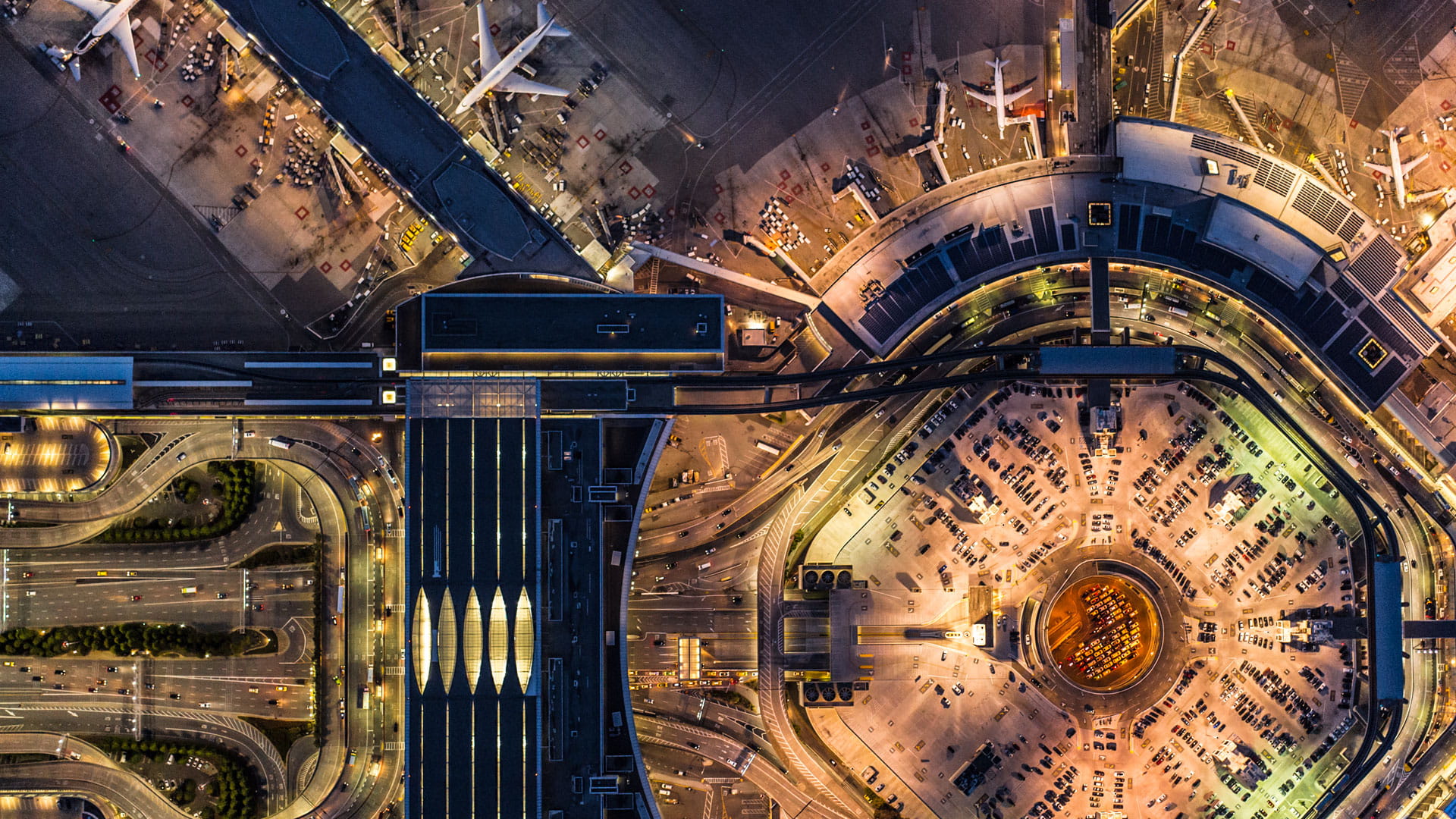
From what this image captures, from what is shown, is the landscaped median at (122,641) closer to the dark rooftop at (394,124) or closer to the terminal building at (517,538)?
the terminal building at (517,538)

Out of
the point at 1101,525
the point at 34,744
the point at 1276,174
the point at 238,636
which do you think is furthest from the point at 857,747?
the point at 34,744

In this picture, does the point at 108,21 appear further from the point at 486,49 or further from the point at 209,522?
the point at 209,522

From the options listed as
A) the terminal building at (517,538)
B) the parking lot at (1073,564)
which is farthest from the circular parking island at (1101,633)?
the terminal building at (517,538)

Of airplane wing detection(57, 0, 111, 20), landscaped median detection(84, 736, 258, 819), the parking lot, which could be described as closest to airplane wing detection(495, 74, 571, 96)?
airplane wing detection(57, 0, 111, 20)

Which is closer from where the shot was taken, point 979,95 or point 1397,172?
point 979,95

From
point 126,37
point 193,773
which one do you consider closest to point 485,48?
Answer: point 126,37
